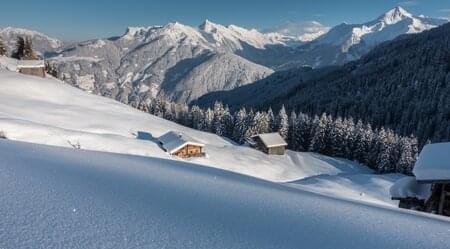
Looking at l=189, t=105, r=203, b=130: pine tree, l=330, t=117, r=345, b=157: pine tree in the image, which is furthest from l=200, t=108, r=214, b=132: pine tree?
l=330, t=117, r=345, b=157: pine tree

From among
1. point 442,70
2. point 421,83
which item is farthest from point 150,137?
point 442,70

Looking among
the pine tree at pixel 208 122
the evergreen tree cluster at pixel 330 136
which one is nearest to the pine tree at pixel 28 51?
the evergreen tree cluster at pixel 330 136

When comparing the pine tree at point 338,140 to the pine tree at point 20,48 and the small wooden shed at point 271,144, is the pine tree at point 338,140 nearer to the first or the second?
the small wooden shed at point 271,144

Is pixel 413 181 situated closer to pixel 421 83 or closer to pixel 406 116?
pixel 406 116

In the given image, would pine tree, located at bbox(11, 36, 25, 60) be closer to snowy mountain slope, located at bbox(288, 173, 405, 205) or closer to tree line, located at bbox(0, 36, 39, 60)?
tree line, located at bbox(0, 36, 39, 60)

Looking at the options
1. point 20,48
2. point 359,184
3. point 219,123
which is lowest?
point 359,184

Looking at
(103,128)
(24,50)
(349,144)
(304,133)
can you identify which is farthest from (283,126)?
(24,50)

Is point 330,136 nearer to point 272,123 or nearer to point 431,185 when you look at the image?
point 272,123
